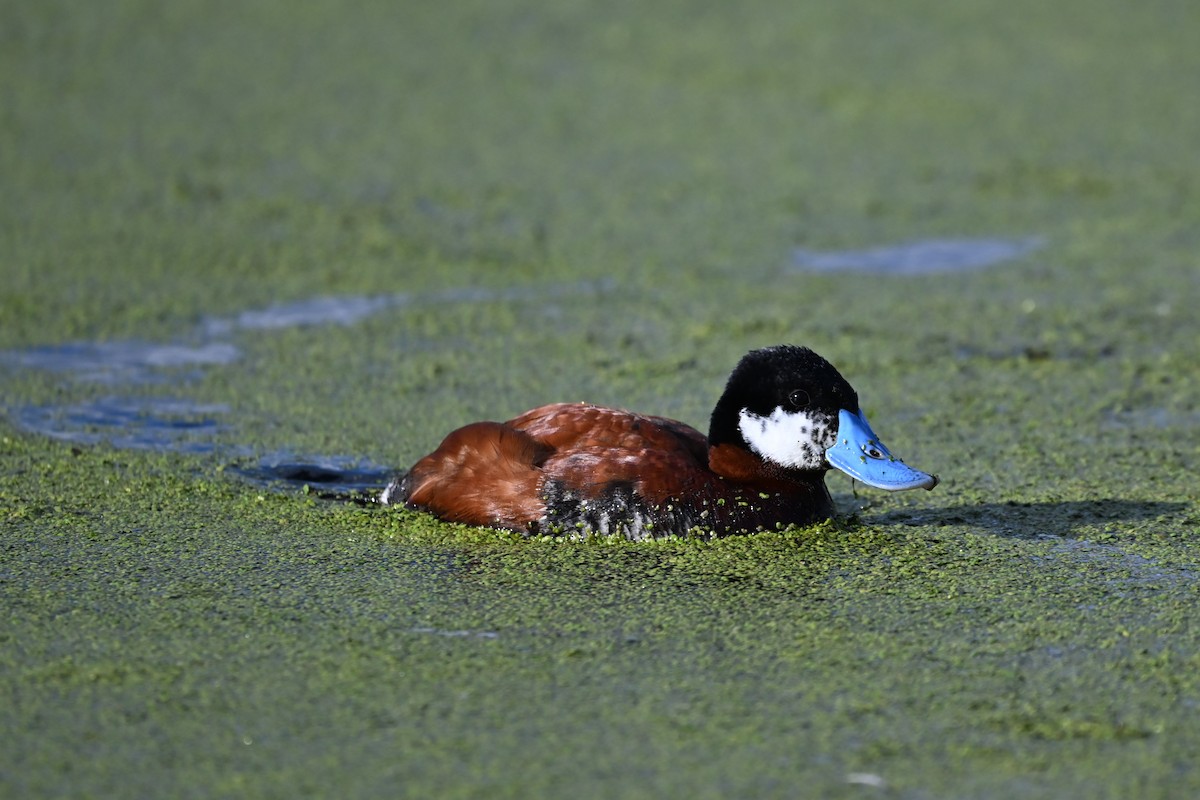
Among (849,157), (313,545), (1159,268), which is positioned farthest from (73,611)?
(849,157)

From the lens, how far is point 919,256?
24.7ft

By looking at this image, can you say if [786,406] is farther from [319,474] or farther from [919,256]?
[919,256]

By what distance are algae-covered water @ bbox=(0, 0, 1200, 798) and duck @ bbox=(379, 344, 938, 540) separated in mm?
93

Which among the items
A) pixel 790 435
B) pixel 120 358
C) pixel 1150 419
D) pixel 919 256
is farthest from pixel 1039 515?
pixel 120 358

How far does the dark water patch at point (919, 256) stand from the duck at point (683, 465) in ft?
10.1

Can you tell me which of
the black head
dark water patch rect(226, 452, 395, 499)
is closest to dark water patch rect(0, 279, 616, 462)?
dark water patch rect(226, 452, 395, 499)

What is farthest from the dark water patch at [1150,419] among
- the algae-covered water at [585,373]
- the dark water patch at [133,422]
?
the dark water patch at [133,422]

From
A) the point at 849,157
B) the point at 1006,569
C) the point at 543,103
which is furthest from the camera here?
the point at 543,103

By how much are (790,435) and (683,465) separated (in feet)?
0.94

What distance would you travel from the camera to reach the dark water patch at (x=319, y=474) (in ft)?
15.6

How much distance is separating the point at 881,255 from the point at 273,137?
11.1 feet

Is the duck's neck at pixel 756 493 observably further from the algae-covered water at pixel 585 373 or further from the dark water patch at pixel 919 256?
the dark water patch at pixel 919 256

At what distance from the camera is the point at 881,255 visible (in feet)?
24.7

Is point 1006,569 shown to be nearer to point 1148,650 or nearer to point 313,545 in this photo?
point 1148,650
